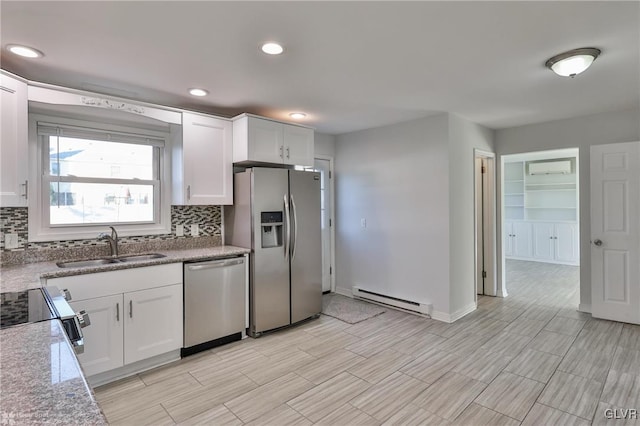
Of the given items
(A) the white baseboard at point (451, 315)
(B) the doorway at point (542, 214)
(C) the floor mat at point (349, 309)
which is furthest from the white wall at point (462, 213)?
(B) the doorway at point (542, 214)

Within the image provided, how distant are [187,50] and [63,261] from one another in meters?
2.03

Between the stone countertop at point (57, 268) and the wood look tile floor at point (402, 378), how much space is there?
89 cm

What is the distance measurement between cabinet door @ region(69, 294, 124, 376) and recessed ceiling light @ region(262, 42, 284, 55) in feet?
6.89

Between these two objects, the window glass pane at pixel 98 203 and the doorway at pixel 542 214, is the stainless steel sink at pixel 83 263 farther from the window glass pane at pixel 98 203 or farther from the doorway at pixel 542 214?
the doorway at pixel 542 214

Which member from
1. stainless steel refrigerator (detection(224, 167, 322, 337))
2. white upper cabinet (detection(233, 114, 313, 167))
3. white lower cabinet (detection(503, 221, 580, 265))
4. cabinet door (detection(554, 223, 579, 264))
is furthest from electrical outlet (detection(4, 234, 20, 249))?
cabinet door (detection(554, 223, 579, 264))

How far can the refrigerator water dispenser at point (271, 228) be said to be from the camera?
341 cm

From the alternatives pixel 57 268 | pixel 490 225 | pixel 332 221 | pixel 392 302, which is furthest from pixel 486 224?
pixel 57 268

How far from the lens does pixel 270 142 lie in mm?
3535

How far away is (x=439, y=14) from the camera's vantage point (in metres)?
1.74

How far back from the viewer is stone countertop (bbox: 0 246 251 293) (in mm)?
1958

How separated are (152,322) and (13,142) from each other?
5.29ft

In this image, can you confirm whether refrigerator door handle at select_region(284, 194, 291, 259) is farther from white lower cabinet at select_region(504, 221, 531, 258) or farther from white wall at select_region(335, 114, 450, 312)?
white lower cabinet at select_region(504, 221, 531, 258)

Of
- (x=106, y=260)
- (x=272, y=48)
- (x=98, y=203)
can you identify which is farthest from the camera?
(x=98, y=203)

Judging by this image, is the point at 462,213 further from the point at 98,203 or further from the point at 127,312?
the point at 98,203
